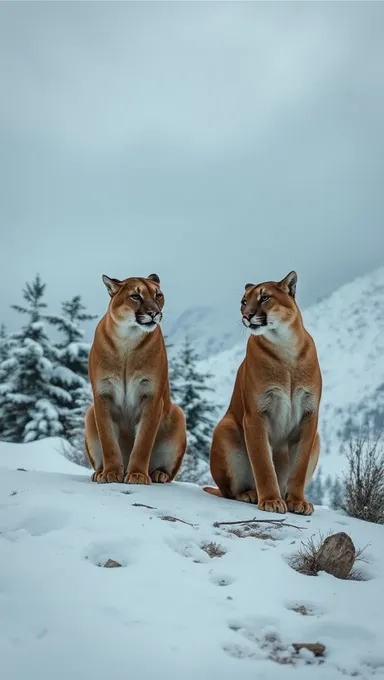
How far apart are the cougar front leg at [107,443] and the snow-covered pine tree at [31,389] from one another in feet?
61.8

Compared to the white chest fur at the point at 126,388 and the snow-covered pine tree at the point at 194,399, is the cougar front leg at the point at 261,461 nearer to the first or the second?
the white chest fur at the point at 126,388

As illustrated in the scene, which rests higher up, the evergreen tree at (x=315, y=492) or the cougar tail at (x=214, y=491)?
the evergreen tree at (x=315, y=492)

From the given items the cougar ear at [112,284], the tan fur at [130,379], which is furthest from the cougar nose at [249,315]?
the cougar ear at [112,284]

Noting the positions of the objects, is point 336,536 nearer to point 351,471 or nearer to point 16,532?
point 16,532

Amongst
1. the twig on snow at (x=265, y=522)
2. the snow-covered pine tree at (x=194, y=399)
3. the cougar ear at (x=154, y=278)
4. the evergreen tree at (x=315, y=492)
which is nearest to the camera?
the twig on snow at (x=265, y=522)

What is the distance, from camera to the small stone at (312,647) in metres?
2.83

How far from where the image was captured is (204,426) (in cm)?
2491

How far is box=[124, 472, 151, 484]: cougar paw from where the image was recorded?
19.8 feet

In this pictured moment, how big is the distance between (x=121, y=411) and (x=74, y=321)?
2222 centimetres

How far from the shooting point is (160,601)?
311 cm

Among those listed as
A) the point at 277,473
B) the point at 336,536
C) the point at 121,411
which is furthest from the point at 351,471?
the point at 336,536

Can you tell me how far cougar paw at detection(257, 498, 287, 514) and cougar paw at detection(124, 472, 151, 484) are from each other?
47.5 inches

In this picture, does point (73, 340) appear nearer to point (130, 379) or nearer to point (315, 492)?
point (130, 379)

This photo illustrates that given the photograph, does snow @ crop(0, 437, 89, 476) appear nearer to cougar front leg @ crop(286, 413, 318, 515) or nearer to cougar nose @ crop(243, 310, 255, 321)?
cougar front leg @ crop(286, 413, 318, 515)
